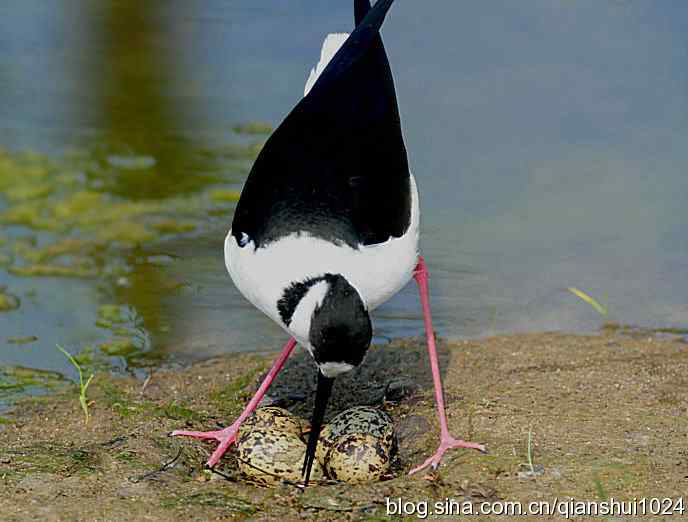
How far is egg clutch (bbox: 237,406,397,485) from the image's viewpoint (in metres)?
3.87

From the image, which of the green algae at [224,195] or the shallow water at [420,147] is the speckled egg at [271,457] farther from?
the green algae at [224,195]

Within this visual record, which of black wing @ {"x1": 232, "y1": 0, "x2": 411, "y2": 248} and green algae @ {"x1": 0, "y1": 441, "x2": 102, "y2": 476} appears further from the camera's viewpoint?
black wing @ {"x1": 232, "y1": 0, "x2": 411, "y2": 248}

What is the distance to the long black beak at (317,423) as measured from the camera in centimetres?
386

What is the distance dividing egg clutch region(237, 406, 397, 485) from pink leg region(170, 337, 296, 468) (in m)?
0.16

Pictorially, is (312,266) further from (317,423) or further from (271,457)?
(271,457)

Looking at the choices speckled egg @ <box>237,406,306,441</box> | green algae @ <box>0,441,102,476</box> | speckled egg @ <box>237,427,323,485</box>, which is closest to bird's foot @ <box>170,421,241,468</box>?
speckled egg @ <box>237,406,306,441</box>

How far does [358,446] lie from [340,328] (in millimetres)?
504

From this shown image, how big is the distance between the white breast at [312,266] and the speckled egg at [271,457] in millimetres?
407

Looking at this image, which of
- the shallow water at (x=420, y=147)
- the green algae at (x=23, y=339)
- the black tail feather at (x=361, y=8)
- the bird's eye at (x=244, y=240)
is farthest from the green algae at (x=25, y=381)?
the black tail feather at (x=361, y=8)

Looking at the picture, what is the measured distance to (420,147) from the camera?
710 centimetres

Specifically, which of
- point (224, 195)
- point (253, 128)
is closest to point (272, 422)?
point (224, 195)

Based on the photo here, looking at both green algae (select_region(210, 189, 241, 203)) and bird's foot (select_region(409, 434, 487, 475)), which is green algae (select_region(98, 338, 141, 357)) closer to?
green algae (select_region(210, 189, 241, 203))

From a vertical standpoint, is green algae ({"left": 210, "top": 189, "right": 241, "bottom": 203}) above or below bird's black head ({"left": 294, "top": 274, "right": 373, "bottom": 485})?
below

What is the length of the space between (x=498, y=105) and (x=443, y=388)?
338 cm
